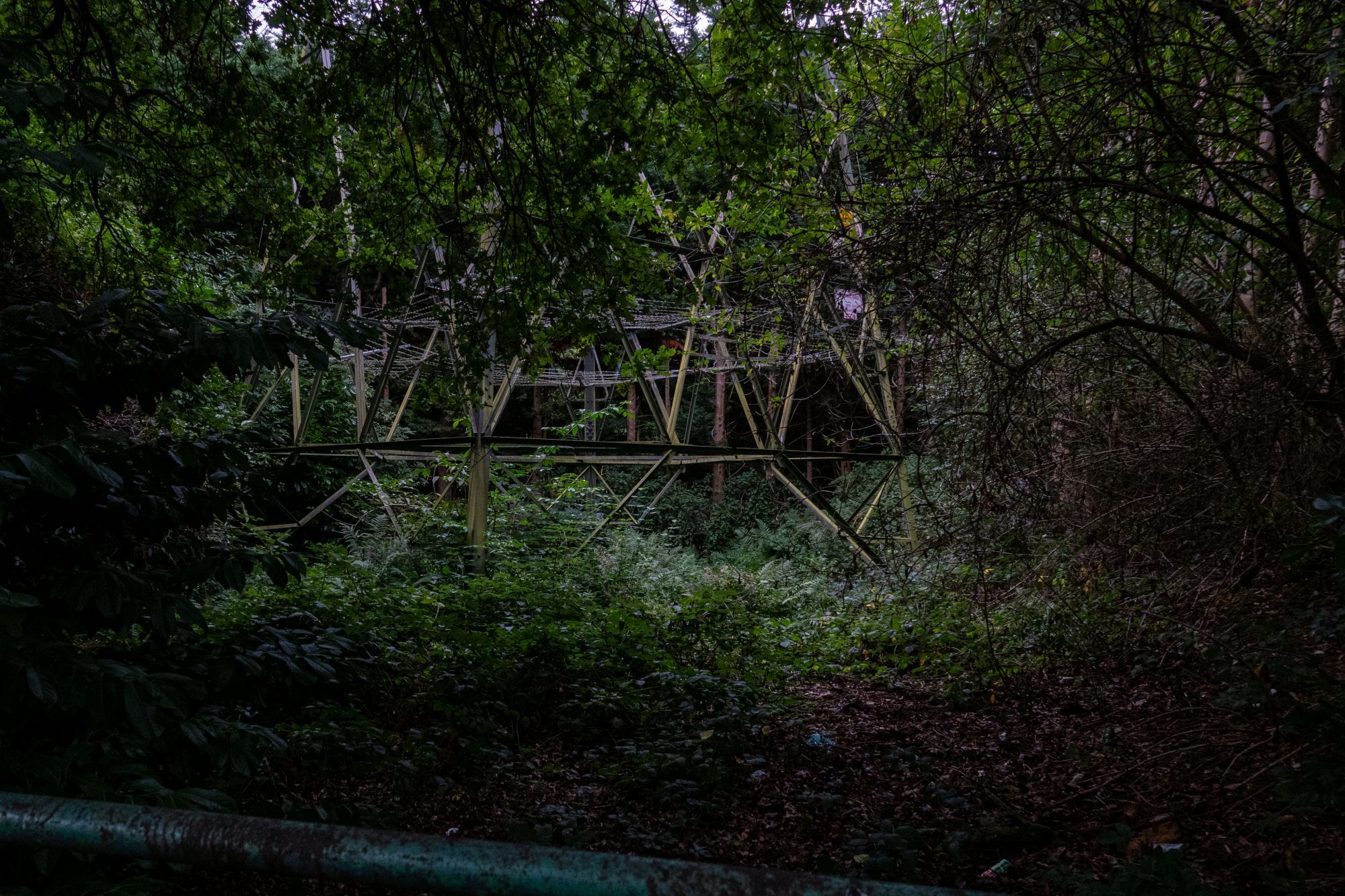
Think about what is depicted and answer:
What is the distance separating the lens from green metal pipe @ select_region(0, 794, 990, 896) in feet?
2.18

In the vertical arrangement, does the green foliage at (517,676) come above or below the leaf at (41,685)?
below

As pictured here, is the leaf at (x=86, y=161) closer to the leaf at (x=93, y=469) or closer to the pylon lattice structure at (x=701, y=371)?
the leaf at (x=93, y=469)

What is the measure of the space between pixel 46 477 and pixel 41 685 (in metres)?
0.46

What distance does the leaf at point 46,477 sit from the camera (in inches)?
72.4

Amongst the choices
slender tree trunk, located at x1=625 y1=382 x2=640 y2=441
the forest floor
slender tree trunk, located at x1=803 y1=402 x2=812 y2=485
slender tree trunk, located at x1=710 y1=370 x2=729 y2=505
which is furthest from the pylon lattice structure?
slender tree trunk, located at x1=625 y1=382 x2=640 y2=441

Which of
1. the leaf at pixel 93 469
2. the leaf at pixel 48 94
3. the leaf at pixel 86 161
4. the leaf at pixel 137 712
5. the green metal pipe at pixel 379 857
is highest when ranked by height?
the leaf at pixel 48 94

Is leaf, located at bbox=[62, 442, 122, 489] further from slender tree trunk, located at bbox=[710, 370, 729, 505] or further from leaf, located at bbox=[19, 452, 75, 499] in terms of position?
slender tree trunk, located at bbox=[710, 370, 729, 505]

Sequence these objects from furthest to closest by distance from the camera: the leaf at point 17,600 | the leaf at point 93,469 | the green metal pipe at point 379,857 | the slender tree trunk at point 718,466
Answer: the slender tree trunk at point 718,466
the leaf at point 93,469
the leaf at point 17,600
the green metal pipe at point 379,857

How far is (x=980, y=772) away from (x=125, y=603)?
13.7 ft

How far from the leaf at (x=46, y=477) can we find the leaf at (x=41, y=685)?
15.4 inches

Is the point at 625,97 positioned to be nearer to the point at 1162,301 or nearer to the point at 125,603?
the point at 1162,301

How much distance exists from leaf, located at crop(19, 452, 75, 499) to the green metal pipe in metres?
1.26

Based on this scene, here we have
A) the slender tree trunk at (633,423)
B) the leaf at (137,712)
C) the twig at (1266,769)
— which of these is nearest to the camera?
the leaf at (137,712)

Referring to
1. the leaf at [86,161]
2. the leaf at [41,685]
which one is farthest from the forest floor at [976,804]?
the leaf at [86,161]
